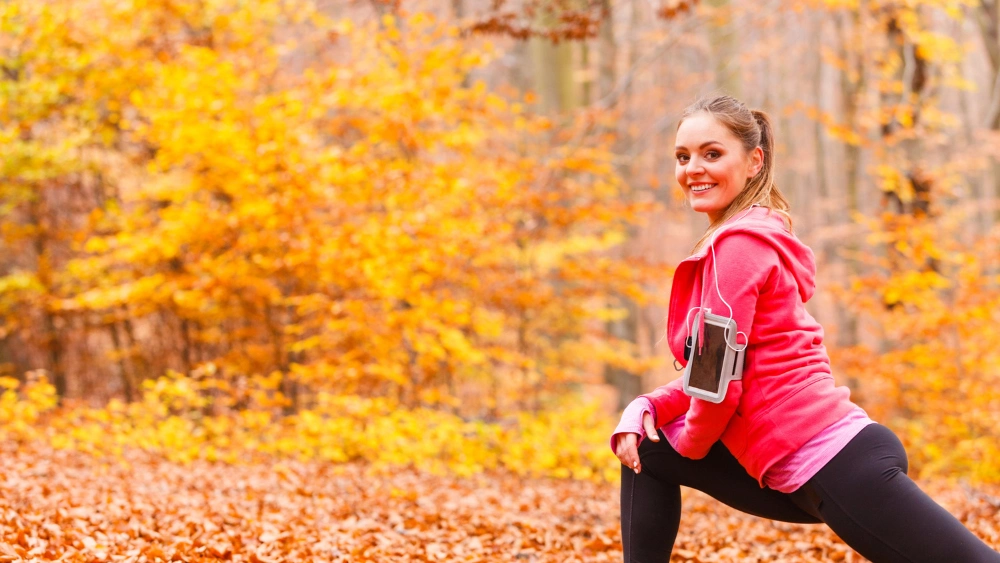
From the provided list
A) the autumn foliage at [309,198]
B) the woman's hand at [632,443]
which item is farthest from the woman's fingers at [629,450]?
the autumn foliage at [309,198]

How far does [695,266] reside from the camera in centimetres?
235

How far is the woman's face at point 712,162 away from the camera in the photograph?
2424 mm

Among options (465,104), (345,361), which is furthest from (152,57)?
(345,361)

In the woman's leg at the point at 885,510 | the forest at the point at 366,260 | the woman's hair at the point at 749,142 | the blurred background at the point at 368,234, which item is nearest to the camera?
the woman's leg at the point at 885,510

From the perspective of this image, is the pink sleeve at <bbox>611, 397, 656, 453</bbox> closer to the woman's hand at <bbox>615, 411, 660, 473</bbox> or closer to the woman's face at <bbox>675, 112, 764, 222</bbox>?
the woman's hand at <bbox>615, 411, 660, 473</bbox>

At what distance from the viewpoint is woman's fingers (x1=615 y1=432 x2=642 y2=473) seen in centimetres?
248

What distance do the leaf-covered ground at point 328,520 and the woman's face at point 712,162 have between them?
84.1 inches

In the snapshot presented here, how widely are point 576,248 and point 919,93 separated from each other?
4.43m

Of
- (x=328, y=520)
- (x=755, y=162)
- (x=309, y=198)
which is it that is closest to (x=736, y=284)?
(x=755, y=162)

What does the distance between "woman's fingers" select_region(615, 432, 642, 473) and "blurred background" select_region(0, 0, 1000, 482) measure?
491 centimetres

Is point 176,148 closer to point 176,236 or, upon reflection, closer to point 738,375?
point 176,236

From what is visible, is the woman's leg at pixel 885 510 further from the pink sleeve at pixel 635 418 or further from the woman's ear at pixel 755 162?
the woman's ear at pixel 755 162

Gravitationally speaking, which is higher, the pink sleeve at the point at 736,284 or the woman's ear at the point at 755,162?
the woman's ear at the point at 755,162

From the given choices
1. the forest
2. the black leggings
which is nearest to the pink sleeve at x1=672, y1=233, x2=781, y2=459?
the black leggings
